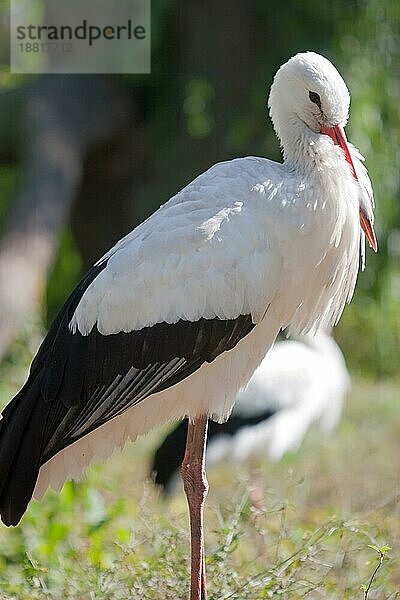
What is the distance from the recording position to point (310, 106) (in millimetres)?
3232

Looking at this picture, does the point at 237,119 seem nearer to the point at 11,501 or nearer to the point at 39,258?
the point at 39,258

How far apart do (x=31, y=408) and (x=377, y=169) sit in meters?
5.08

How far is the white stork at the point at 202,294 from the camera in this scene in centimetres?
308

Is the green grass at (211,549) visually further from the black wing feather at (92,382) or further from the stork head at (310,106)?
the stork head at (310,106)

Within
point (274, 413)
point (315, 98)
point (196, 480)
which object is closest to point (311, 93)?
Answer: point (315, 98)

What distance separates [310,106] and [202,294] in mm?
632

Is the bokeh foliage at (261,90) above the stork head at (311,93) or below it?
below

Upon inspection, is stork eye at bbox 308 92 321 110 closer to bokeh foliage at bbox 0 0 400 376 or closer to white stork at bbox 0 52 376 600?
white stork at bbox 0 52 376 600

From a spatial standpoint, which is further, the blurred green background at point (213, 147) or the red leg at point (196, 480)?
the blurred green background at point (213, 147)

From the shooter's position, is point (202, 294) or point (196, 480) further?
point (196, 480)

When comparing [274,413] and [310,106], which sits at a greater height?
[310,106]

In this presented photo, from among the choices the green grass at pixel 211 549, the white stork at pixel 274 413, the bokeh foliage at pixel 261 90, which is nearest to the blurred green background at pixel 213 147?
the bokeh foliage at pixel 261 90

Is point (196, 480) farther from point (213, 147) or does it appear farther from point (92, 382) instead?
point (213, 147)

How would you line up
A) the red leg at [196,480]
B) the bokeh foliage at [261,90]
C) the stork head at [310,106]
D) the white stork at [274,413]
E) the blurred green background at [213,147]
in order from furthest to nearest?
the bokeh foliage at [261,90], the blurred green background at [213,147], the white stork at [274,413], the red leg at [196,480], the stork head at [310,106]
